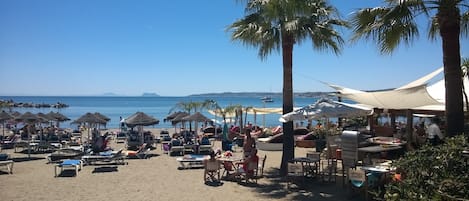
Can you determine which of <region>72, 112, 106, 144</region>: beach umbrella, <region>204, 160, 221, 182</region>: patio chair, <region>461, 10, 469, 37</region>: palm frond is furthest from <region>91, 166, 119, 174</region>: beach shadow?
<region>461, 10, 469, 37</region>: palm frond

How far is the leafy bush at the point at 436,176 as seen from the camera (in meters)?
3.15

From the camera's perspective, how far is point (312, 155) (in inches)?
390

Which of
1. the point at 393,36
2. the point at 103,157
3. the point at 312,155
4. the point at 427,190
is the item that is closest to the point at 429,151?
the point at 427,190

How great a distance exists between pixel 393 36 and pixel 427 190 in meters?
4.23

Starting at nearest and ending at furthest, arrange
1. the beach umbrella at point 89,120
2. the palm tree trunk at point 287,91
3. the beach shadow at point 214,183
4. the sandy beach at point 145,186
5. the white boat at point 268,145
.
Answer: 1. the sandy beach at point 145,186
2. the beach shadow at point 214,183
3. the palm tree trunk at point 287,91
4. the white boat at point 268,145
5. the beach umbrella at point 89,120

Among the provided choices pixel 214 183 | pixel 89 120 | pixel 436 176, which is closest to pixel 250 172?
pixel 214 183

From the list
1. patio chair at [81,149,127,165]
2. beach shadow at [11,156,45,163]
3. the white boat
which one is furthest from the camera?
the white boat

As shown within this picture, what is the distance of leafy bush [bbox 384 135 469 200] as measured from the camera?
3.15 meters

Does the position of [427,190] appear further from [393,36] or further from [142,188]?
[142,188]

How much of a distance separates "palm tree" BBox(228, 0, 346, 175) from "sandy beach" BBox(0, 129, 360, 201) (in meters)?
1.69

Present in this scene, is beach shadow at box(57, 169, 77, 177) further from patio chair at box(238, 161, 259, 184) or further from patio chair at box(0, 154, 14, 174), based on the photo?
patio chair at box(238, 161, 259, 184)

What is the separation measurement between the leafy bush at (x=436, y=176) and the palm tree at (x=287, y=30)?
21.7ft

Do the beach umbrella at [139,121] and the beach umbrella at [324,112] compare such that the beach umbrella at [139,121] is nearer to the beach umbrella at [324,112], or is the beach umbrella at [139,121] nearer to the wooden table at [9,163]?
the wooden table at [9,163]

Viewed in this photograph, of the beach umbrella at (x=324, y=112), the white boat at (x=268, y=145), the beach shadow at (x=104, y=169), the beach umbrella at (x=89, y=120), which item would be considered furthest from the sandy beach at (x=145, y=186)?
the beach umbrella at (x=89, y=120)
